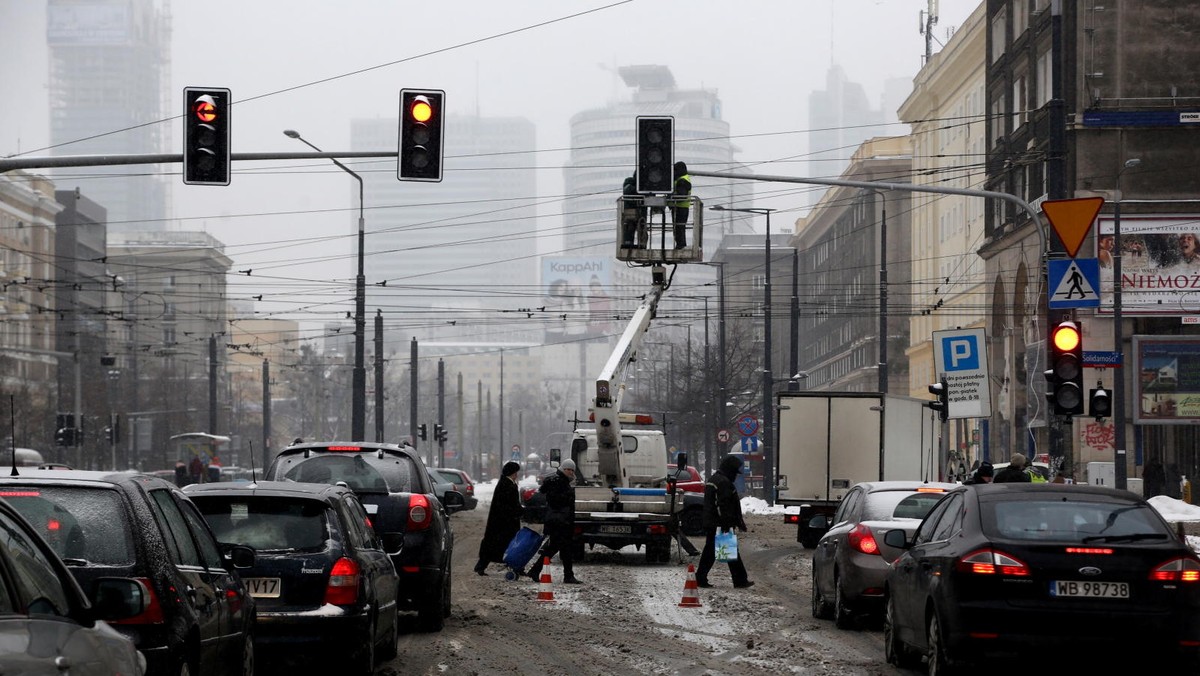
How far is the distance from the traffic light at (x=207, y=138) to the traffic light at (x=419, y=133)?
6.91ft

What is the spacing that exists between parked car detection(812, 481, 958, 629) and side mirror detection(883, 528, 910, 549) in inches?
92.1

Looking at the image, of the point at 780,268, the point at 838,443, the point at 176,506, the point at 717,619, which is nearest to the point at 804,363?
the point at 780,268

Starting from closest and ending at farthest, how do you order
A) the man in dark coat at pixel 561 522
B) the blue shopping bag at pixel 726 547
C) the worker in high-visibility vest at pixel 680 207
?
the blue shopping bag at pixel 726 547
the man in dark coat at pixel 561 522
the worker in high-visibility vest at pixel 680 207

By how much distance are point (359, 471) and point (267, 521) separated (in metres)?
4.59

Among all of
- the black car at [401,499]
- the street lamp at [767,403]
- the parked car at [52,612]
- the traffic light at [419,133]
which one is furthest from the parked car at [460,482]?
the parked car at [52,612]

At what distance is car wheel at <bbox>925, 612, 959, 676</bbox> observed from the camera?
1131cm

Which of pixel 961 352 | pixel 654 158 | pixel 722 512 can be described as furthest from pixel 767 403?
pixel 722 512

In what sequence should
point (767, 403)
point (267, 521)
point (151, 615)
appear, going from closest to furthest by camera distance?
point (151, 615) < point (267, 521) < point (767, 403)

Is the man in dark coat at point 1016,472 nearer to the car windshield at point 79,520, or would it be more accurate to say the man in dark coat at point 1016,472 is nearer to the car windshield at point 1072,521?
the car windshield at point 1072,521

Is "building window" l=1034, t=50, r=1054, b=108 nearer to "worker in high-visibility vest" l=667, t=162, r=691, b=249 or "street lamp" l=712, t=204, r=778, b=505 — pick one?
"street lamp" l=712, t=204, r=778, b=505

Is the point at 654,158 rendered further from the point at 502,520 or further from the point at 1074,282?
the point at 502,520

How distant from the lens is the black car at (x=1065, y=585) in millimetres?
10883

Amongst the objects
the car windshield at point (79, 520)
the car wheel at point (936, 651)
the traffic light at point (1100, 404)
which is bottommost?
the car wheel at point (936, 651)

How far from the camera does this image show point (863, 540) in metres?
16.2
